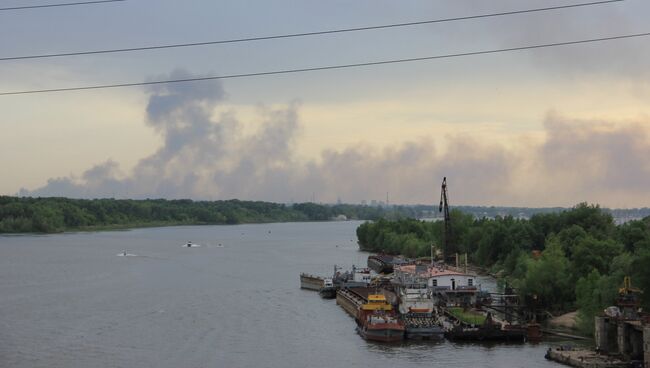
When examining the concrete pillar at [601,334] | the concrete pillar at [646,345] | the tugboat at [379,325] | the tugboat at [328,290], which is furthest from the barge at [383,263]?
the concrete pillar at [646,345]

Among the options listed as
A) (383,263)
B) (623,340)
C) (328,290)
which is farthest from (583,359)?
(383,263)

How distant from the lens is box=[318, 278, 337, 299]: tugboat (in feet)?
277

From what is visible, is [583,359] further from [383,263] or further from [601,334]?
[383,263]

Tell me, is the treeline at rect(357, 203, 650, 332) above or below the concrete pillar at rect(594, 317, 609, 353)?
above

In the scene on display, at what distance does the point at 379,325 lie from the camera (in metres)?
54.9

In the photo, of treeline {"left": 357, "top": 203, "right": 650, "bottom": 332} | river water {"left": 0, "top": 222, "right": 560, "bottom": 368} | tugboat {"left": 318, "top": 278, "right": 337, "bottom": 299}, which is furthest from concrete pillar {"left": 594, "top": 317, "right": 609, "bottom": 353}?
tugboat {"left": 318, "top": 278, "right": 337, "bottom": 299}

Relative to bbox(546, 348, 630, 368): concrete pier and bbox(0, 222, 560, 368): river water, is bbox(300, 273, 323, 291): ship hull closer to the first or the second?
bbox(0, 222, 560, 368): river water

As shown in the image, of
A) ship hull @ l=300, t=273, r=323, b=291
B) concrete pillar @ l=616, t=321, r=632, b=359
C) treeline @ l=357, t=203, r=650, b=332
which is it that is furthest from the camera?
ship hull @ l=300, t=273, r=323, b=291

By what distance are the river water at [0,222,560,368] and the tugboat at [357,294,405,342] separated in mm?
791

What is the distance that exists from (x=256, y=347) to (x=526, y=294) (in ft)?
75.1

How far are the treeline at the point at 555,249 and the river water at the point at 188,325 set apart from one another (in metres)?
6.79

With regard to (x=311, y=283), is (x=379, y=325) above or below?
below

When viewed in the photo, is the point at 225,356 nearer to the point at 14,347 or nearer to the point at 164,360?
the point at 164,360

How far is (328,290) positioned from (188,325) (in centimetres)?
2656
